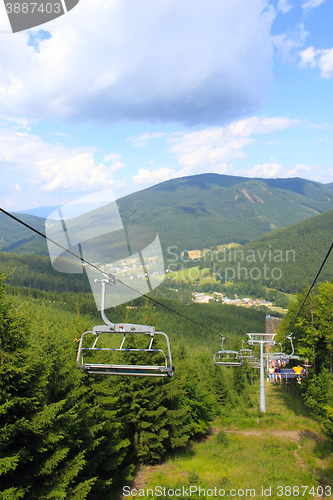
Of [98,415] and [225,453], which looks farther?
[225,453]

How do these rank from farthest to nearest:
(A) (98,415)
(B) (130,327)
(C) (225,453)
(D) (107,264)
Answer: (C) (225,453), (A) (98,415), (D) (107,264), (B) (130,327)

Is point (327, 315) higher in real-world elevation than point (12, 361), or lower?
lower

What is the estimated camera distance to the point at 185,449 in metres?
22.4

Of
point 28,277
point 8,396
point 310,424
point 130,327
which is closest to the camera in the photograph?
point 130,327

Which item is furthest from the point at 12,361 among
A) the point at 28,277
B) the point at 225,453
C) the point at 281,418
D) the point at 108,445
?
the point at 28,277

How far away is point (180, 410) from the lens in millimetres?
19688

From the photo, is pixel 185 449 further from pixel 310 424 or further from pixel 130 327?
pixel 130 327

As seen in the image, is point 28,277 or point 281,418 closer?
point 281,418

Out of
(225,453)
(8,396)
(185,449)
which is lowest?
(185,449)

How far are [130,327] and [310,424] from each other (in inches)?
1032

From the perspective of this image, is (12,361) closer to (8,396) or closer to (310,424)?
(8,396)

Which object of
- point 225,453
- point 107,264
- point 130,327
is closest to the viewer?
point 130,327

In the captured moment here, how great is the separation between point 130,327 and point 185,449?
75.9ft

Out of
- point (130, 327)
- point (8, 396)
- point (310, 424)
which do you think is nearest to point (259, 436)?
point (310, 424)
